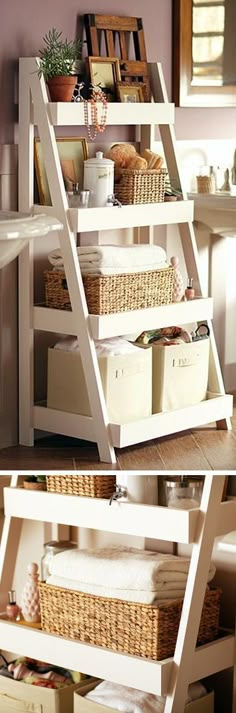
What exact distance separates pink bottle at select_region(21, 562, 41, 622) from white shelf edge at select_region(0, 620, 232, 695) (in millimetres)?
123

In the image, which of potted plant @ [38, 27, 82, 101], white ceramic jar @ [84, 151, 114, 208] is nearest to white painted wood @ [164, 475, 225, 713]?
white ceramic jar @ [84, 151, 114, 208]

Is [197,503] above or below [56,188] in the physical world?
below

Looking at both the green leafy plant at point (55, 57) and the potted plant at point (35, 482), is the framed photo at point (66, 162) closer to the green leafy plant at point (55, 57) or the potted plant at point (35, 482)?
the green leafy plant at point (55, 57)

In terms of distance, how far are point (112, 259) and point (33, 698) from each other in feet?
4.12

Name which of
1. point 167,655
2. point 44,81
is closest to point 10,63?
point 44,81

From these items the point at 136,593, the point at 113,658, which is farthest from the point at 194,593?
the point at 113,658

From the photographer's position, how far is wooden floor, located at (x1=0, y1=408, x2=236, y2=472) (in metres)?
3.39

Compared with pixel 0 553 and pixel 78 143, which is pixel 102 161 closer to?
pixel 78 143

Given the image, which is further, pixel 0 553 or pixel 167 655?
pixel 0 553

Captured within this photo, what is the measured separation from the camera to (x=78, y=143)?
3.71 m

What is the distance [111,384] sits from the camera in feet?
11.3

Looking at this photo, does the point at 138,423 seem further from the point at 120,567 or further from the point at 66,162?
the point at 66,162

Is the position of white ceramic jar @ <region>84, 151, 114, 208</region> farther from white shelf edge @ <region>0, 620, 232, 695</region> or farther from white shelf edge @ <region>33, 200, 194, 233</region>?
white shelf edge @ <region>0, 620, 232, 695</region>

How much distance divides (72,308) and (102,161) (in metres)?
0.46
